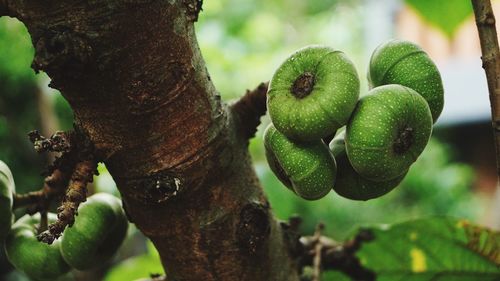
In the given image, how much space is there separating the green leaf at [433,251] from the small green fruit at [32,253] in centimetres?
82

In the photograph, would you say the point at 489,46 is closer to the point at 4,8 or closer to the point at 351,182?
the point at 351,182

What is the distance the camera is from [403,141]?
1148 millimetres

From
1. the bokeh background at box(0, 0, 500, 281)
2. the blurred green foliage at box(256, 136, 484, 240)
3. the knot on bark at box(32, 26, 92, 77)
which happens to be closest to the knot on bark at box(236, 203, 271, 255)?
the knot on bark at box(32, 26, 92, 77)

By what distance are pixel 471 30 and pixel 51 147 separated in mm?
8102

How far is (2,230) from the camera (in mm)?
1357

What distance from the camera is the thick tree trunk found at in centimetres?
96

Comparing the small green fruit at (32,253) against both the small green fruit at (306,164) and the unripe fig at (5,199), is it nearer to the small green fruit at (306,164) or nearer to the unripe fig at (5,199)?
the unripe fig at (5,199)

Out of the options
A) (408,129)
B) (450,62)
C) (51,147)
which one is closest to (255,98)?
(408,129)

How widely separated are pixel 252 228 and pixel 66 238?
0.44 metres

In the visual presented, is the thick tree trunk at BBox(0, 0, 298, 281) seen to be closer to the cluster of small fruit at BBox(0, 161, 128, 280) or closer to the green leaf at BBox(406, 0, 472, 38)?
the cluster of small fruit at BBox(0, 161, 128, 280)

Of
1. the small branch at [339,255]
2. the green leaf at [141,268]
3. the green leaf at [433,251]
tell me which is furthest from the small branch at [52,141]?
the green leaf at [141,268]

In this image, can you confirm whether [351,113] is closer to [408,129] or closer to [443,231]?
[408,129]

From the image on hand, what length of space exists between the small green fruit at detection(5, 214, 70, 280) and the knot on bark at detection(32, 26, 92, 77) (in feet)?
1.90

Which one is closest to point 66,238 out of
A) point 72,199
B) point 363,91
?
point 72,199
